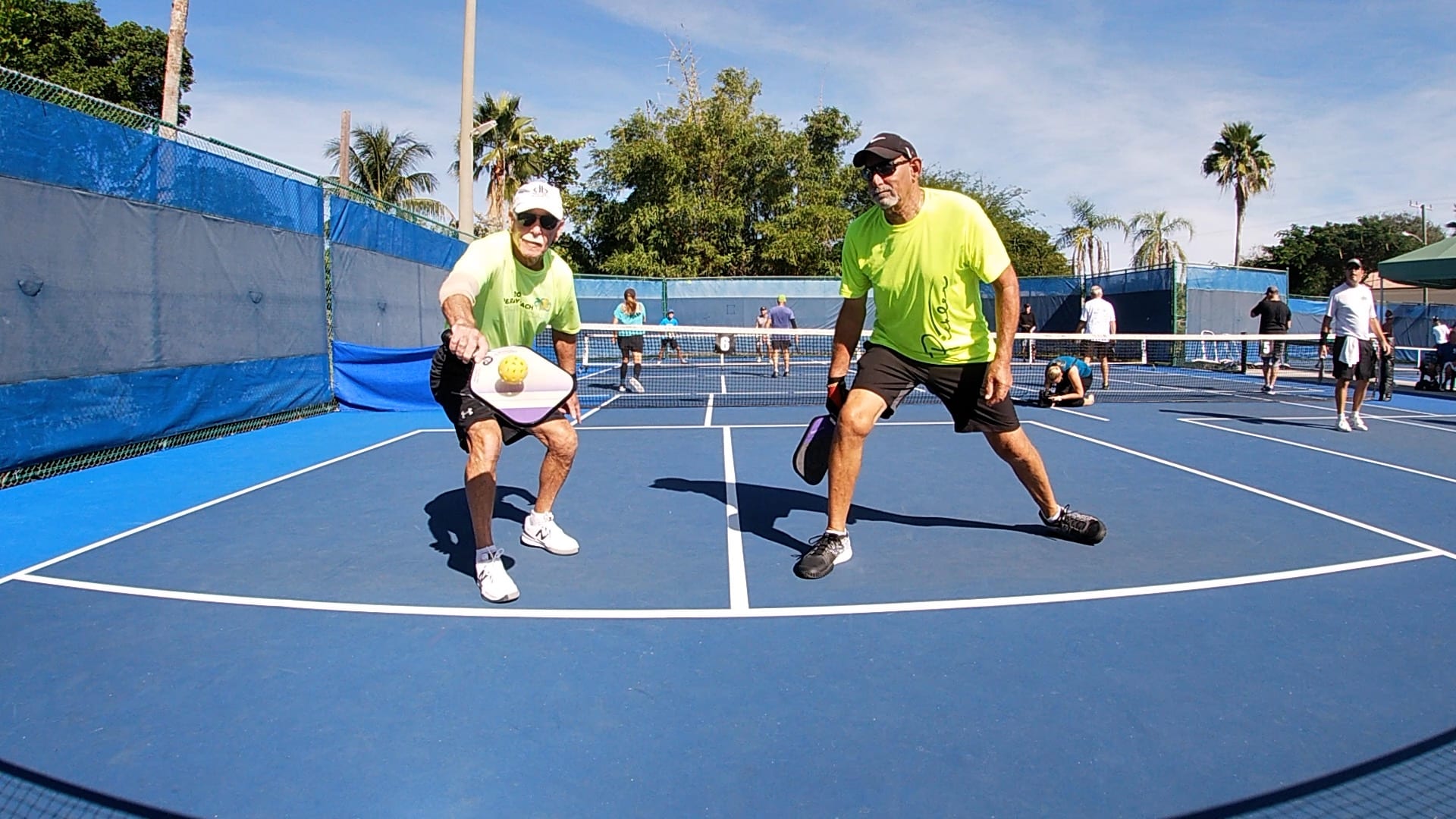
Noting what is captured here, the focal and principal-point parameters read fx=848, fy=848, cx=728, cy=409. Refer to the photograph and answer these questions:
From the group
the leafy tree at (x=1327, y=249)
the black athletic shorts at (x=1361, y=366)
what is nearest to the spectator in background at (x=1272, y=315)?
the black athletic shorts at (x=1361, y=366)

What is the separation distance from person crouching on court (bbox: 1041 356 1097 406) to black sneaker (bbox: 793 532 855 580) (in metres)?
8.62

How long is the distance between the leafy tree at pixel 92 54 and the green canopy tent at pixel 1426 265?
3417cm

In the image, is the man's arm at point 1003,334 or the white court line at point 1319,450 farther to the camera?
the white court line at point 1319,450

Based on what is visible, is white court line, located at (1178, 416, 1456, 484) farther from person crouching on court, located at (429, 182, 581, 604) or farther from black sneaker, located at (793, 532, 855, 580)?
person crouching on court, located at (429, 182, 581, 604)

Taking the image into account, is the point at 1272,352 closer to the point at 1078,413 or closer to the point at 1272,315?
the point at 1272,315

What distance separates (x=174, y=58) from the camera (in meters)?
14.2

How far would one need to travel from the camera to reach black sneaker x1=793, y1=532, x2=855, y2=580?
3979 millimetres

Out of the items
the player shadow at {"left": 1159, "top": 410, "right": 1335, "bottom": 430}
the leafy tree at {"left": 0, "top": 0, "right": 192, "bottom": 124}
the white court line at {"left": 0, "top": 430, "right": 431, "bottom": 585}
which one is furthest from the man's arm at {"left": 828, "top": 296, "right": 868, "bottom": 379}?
the leafy tree at {"left": 0, "top": 0, "right": 192, "bottom": 124}

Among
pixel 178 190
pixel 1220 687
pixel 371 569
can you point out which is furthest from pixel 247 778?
pixel 178 190

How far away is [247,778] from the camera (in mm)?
2266

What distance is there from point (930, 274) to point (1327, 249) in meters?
67.6

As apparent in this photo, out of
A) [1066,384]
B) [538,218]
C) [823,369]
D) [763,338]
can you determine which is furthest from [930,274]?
[763,338]

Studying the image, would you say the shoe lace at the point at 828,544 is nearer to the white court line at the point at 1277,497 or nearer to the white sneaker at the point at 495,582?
the white sneaker at the point at 495,582

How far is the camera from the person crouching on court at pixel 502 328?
3.71m
